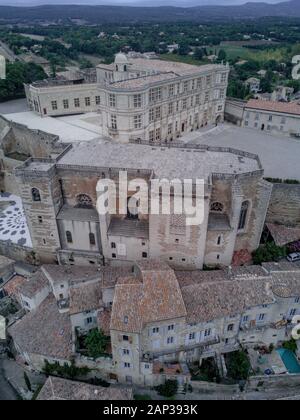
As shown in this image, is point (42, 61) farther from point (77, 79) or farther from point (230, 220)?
point (230, 220)

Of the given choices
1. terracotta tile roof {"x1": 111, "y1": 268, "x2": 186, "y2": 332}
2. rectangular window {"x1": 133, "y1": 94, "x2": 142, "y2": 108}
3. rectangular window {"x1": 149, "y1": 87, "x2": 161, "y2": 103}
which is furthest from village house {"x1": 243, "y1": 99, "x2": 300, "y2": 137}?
terracotta tile roof {"x1": 111, "y1": 268, "x2": 186, "y2": 332}

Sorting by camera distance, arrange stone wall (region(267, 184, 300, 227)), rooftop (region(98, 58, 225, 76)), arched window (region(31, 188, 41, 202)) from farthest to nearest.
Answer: rooftop (region(98, 58, 225, 76)) → stone wall (region(267, 184, 300, 227)) → arched window (region(31, 188, 41, 202))

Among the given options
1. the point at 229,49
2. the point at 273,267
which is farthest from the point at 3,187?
the point at 229,49

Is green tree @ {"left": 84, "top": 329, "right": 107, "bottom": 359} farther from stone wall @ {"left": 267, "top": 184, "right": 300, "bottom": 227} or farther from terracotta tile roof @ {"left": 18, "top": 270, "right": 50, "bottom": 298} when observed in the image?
stone wall @ {"left": 267, "top": 184, "right": 300, "bottom": 227}

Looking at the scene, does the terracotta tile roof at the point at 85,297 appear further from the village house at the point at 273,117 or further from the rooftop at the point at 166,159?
the village house at the point at 273,117

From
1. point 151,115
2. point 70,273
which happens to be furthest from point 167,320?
Result: point 151,115
